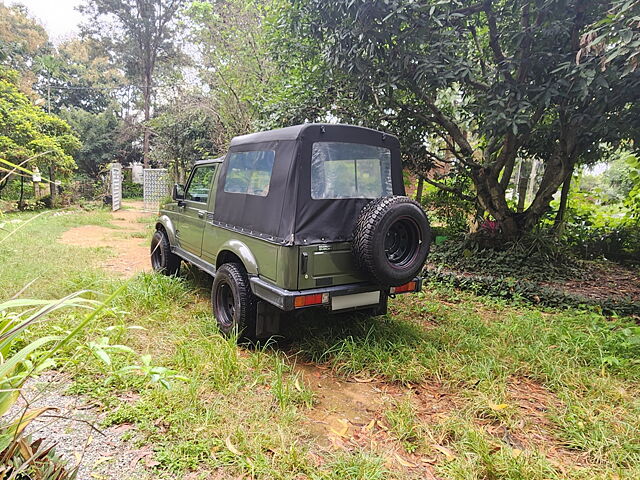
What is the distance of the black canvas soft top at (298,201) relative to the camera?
302 centimetres

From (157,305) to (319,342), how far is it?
1.85 m

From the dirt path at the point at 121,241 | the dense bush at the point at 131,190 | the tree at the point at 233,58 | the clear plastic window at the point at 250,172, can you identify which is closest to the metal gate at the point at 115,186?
the dirt path at the point at 121,241

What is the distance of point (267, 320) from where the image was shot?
3312 mm

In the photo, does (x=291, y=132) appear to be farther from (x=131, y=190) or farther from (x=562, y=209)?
(x=131, y=190)

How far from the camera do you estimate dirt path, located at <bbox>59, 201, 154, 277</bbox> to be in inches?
240

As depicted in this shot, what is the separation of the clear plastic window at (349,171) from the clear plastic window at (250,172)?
43 centimetres

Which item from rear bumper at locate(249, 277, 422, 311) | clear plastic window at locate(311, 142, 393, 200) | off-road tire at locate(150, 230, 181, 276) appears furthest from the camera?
off-road tire at locate(150, 230, 181, 276)

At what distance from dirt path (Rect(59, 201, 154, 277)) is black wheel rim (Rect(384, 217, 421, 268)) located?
402 centimetres

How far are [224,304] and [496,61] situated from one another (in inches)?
200

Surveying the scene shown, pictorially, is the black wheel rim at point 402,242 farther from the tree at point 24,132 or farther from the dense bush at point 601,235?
the tree at point 24,132

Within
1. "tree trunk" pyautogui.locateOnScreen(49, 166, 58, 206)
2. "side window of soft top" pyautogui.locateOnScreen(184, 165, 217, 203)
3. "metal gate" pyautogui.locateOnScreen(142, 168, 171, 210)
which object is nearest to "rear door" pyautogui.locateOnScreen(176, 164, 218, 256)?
"side window of soft top" pyautogui.locateOnScreen(184, 165, 217, 203)

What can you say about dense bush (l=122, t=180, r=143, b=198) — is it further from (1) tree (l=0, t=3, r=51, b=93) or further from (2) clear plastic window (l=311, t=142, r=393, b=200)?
(2) clear plastic window (l=311, t=142, r=393, b=200)

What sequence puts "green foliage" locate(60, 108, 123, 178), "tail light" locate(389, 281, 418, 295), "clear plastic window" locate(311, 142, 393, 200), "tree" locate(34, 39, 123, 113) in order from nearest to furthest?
"clear plastic window" locate(311, 142, 393, 200) → "tail light" locate(389, 281, 418, 295) → "green foliage" locate(60, 108, 123, 178) → "tree" locate(34, 39, 123, 113)

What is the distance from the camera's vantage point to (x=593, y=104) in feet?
15.1
